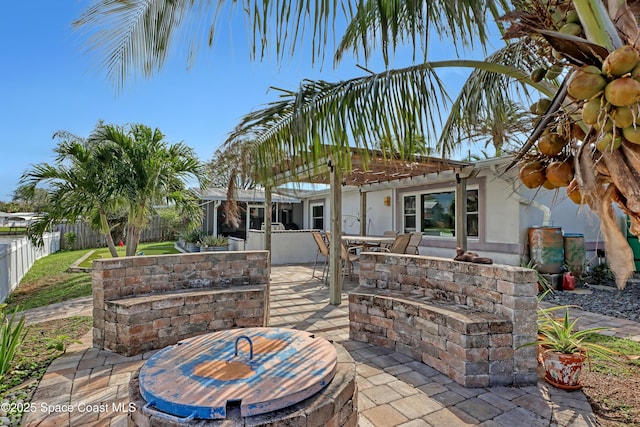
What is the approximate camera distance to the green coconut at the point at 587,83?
3.75 feet

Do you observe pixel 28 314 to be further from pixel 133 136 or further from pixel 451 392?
pixel 451 392

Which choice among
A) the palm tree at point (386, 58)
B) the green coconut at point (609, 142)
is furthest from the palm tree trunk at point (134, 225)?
the green coconut at point (609, 142)

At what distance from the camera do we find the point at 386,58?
175cm

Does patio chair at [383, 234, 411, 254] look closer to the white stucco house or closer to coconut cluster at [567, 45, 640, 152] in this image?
the white stucco house

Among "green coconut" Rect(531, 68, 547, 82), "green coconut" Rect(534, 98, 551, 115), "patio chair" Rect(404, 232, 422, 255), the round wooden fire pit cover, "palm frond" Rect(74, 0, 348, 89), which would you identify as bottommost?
the round wooden fire pit cover

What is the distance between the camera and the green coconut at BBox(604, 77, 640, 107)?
106 centimetres

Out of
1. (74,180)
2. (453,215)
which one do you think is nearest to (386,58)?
(74,180)

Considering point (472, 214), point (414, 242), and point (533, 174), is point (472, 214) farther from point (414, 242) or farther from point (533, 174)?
point (533, 174)

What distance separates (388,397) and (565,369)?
1603 millimetres

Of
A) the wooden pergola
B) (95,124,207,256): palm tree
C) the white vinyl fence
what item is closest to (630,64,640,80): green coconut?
the wooden pergola

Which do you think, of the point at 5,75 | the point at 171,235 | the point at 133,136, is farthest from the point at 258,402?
the point at 171,235

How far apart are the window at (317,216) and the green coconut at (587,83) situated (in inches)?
567

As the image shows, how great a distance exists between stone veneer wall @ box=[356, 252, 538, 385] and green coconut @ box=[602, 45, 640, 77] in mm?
2376

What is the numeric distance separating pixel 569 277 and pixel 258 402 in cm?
816
